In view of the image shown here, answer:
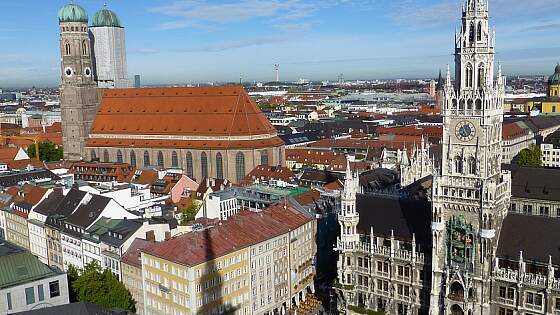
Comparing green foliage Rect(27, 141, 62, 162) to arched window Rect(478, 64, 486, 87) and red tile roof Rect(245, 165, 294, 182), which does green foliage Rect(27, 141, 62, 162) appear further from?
arched window Rect(478, 64, 486, 87)

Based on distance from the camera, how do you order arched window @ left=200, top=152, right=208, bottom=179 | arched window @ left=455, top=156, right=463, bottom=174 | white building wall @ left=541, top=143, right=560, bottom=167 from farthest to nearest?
white building wall @ left=541, top=143, right=560, bottom=167 < arched window @ left=200, top=152, right=208, bottom=179 < arched window @ left=455, top=156, right=463, bottom=174

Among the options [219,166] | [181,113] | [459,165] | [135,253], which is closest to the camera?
[459,165]

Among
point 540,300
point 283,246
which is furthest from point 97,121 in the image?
point 540,300

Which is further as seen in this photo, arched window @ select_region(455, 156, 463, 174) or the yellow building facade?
the yellow building facade

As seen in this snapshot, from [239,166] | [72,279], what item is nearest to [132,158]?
[239,166]

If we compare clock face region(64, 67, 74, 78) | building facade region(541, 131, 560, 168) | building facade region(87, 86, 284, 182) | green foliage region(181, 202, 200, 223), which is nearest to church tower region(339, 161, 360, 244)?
green foliage region(181, 202, 200, 223)

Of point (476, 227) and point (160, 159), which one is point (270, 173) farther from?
point (476, 227)

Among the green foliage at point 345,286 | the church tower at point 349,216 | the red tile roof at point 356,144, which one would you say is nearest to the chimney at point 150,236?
the green foliage at point 345,286

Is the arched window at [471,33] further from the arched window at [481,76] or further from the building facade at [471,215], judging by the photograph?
the arched window at [481,76]
